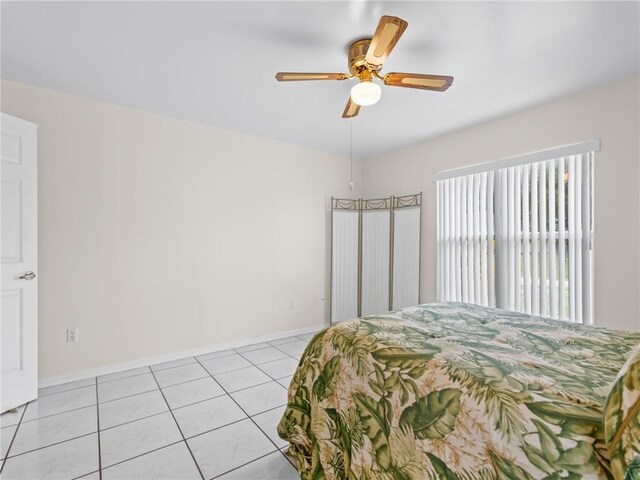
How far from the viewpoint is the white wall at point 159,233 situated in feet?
9.01

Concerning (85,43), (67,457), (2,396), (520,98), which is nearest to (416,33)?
(520,98)

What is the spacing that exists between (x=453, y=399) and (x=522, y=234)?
2.65 metres

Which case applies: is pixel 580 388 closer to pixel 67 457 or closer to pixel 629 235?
pixel 629 235

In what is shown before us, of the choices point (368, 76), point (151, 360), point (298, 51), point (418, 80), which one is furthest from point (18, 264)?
point (418, 80)

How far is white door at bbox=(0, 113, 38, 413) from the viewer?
2.30 m

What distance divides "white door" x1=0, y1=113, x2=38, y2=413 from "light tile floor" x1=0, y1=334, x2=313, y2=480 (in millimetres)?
249

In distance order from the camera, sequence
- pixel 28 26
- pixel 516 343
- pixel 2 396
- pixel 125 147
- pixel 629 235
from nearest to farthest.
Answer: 1. pixel 516 343
2. pixel 28 26
3. pixel 2 396
4. pixel 629 235
5. pixel 125 147

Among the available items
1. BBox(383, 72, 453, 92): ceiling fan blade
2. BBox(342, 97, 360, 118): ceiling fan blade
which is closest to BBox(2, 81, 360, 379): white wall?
BBox(342, 97, 360, 118): ceiling fan blade

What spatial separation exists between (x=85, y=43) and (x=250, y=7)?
49.5 inches

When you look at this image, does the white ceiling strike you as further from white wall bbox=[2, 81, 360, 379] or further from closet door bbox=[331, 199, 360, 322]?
closet door bbox=[331, 199, 360, 322]

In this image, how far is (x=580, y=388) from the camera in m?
1.04

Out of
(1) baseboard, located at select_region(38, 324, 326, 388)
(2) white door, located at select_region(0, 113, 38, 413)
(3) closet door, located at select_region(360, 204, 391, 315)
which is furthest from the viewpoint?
(3) closet door, located at select_region(360, 204, 391, 315)

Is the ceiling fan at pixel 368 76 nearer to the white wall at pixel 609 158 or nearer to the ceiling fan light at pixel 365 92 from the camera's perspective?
the ceiling fan light at pixel 365 92

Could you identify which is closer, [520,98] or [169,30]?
[169,30]
